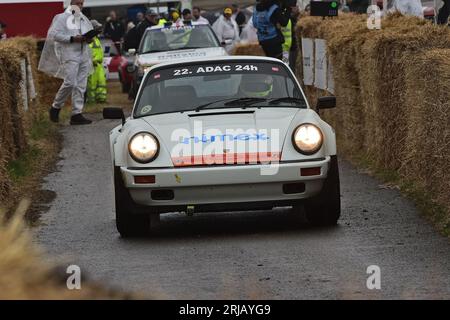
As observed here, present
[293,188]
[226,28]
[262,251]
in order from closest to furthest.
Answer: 1. [262,251]
2. [293,188]
3. [226,28]

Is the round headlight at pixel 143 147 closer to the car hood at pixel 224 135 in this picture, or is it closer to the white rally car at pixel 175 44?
the car hood at pixel 224 135

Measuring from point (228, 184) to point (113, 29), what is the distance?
90.9ft

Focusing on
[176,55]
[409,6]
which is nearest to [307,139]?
[409,6]

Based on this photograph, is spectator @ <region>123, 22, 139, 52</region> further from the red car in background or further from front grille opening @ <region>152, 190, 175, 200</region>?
front grille opening @ <region>152, 190, 175, 200</region>

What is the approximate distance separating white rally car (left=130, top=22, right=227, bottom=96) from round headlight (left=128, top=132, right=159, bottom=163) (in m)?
12.0

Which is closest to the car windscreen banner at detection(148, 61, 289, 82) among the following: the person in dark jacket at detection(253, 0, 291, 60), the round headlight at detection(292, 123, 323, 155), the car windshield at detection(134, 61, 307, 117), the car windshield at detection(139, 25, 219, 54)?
the car windshield at detection(134, 61, 307, 117)

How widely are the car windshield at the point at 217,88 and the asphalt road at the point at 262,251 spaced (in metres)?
1.02

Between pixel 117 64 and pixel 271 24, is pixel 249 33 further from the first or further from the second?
pixel 271 24

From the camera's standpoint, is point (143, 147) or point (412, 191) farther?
point (412, 191)

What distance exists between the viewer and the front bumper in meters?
9.33

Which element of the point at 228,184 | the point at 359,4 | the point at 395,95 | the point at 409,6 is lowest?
the point at 359,4

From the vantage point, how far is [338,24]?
16594 millimetres

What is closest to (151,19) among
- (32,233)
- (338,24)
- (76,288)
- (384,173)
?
(338,24)

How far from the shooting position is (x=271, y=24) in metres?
21.5
